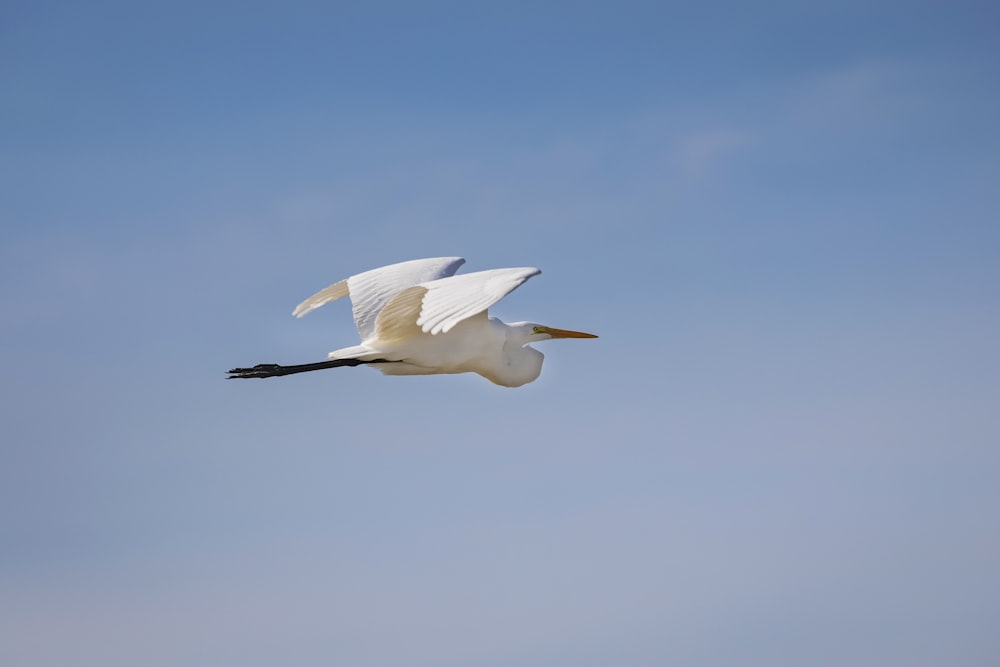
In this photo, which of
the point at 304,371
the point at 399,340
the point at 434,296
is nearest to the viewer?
the point at 434,296

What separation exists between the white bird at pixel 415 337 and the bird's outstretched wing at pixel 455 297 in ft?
0.07

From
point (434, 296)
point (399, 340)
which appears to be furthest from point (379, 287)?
point (434, 296)

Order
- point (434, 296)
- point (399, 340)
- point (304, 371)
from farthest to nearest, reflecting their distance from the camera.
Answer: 1. point (304, 371)
2. point (399, 340)
3. point (434, 296)

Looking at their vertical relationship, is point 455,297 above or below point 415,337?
below

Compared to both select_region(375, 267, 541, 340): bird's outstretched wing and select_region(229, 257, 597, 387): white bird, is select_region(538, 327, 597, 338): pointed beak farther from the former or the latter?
select_region(375, 267, 541, 340): bird's outstretched wing

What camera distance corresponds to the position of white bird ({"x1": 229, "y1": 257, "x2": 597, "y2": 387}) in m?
13.7

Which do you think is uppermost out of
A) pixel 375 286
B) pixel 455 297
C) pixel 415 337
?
pixel 375 286

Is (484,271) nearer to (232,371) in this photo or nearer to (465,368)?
(465,368)

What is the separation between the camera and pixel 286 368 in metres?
15.0

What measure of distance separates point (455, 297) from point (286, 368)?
4.36 meters

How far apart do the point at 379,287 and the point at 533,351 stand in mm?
2090

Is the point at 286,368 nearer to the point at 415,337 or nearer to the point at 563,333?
the point at 415,337

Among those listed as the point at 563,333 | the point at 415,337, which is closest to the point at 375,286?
the point at 415,337

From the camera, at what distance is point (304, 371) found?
14812mm
